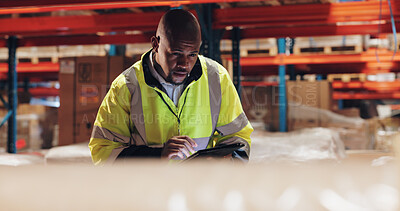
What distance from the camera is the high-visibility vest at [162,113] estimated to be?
1.65 metres

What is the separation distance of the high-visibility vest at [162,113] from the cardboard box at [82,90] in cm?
207

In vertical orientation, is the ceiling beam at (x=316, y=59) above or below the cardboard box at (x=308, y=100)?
above

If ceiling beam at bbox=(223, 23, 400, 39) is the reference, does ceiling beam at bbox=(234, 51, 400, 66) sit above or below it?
below

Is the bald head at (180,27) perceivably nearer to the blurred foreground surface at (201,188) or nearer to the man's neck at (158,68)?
the man's neck at (158,68)

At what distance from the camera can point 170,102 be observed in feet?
5.59

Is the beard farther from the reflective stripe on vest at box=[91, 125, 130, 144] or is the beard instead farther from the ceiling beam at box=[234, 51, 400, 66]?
the ceiling beam at box=[234, 51, 400, 66]

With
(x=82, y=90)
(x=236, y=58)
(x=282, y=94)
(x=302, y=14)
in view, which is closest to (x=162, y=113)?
(x=302, y=14)

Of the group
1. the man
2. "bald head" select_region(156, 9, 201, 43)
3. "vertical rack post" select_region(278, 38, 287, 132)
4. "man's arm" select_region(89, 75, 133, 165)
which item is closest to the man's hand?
the man

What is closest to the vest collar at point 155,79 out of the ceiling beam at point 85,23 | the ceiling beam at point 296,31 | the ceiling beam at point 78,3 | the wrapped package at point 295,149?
the ceiling beam at point 78,3

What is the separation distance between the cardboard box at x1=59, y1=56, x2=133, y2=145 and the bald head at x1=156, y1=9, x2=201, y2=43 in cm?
215

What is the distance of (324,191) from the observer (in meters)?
0.25

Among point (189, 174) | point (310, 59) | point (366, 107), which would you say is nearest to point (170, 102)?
point (189, 174)

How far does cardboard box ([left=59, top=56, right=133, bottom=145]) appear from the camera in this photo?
3.76 metres

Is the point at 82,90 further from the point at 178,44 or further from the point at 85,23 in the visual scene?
the point at 178,44
